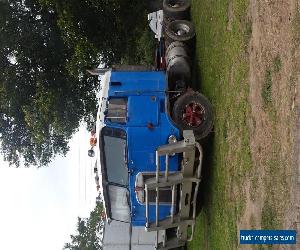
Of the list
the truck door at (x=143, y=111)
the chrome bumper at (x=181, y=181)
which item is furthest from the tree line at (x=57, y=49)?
the chrome bumper at (x=181, y=181)

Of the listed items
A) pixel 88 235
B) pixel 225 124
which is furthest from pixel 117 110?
pixel 88 235

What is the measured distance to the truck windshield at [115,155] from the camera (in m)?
9.20

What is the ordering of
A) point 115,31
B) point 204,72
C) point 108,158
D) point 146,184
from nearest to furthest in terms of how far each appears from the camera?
point 146,184 < point 108,158 < point 204,72 < point 115,31

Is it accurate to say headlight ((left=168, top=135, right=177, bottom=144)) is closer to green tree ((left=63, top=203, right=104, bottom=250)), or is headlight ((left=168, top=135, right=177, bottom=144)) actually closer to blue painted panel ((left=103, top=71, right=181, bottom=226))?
blue painted panel ((left=103, top=71, right=181, bottom=226))

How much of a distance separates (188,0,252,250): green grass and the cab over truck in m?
0.40

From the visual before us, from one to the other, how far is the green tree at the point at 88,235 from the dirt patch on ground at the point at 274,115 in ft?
156

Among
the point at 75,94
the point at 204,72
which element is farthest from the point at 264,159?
the point at 75,94

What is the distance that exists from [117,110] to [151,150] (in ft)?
3.55

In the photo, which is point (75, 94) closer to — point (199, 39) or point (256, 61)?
point (199, 39)

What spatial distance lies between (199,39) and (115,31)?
6.00m

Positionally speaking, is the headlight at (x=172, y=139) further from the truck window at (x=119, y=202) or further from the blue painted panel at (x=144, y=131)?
the truck window at (x=119, y=202)

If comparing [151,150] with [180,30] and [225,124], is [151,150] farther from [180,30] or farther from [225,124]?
[180,30]

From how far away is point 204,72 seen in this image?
11109 mm

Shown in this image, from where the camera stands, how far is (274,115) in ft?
19.9
